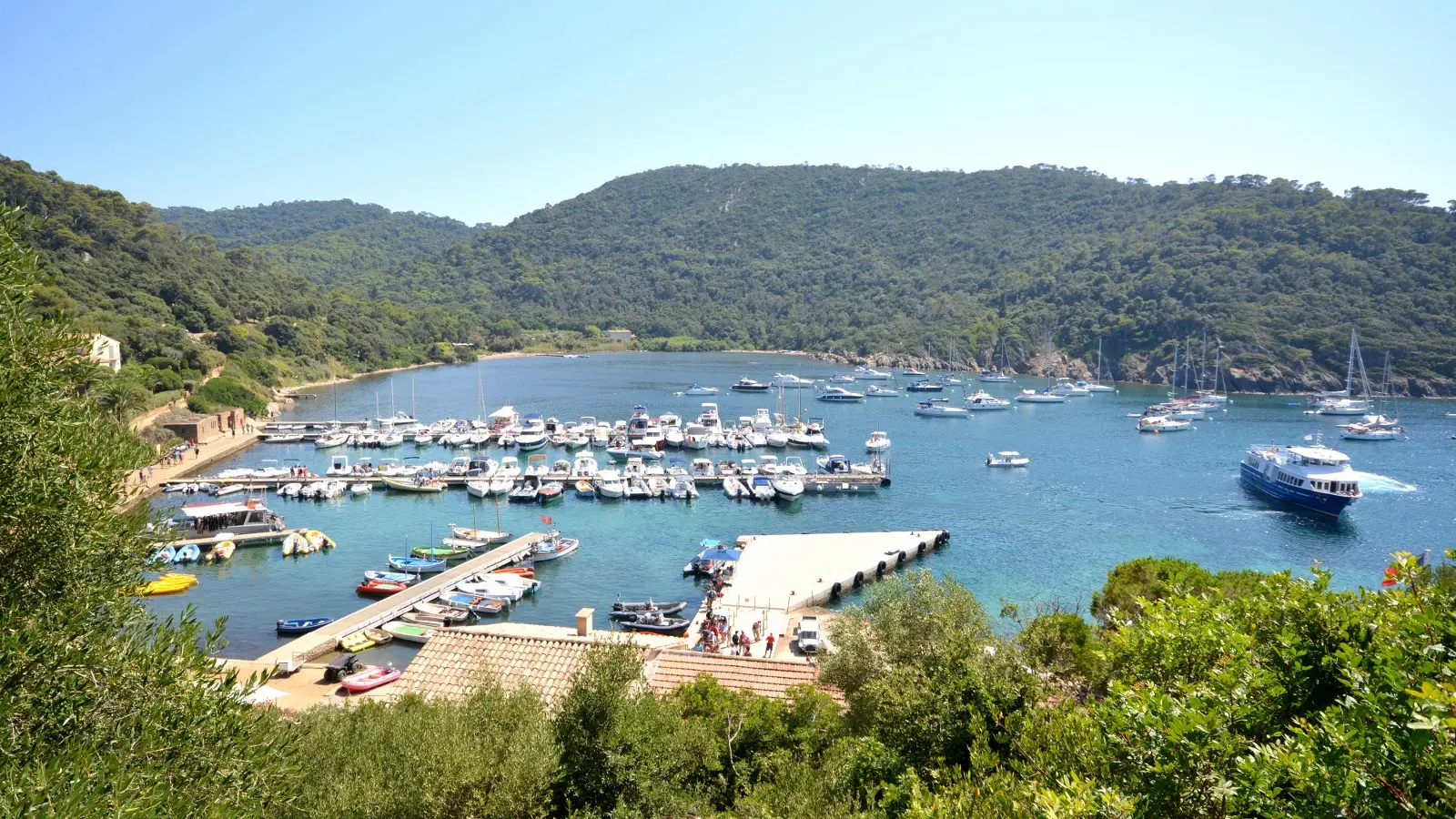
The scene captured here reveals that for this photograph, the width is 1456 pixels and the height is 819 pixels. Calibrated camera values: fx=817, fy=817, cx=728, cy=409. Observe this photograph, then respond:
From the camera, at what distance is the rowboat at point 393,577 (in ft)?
85.7

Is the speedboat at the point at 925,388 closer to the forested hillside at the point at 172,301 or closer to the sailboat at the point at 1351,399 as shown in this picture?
the sailboat at the point at 1351,399

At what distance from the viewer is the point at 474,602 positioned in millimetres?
24516

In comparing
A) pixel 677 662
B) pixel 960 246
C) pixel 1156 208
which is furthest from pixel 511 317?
pixel 677 662

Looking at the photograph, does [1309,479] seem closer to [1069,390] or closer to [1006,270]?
[1069,390]

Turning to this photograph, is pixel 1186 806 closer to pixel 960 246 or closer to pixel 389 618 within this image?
pixel 389 618

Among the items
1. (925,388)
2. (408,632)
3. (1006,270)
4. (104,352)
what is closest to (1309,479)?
(408,632)

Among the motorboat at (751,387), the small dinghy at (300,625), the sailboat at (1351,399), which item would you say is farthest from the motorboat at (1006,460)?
the sailboat at (1351,399)

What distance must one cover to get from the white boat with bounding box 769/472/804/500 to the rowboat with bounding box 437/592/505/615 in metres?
16.5

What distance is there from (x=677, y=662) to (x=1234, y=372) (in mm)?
85512

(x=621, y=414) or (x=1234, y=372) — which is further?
(x=1234, y=372)

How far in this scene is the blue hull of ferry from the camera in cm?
Answer: 3522

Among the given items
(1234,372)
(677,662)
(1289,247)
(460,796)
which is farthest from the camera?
(1289,247)

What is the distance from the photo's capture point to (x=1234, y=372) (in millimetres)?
82688

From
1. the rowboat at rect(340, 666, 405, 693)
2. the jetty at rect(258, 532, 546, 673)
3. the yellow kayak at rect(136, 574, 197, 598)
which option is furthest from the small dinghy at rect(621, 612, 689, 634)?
the yellow kayak at rect(136, 574, 197, 598)
